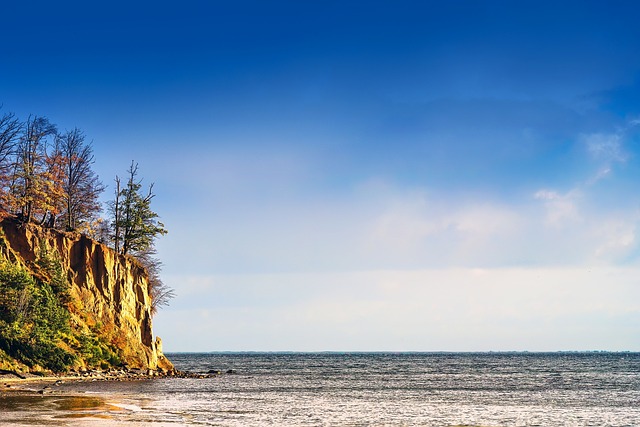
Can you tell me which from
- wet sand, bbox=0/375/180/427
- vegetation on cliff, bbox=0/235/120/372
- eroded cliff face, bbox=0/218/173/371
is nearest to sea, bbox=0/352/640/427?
wet sand, bbox=0/375/180/427

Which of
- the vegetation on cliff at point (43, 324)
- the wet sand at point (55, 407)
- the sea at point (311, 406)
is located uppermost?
the vegetation on cliff at point (43, 324)

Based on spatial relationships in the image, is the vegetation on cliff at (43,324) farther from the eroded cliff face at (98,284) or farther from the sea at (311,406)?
the sea at (311,406)

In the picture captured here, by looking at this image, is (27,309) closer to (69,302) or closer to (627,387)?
(69,302)

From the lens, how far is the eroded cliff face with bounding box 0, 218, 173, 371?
64.8m

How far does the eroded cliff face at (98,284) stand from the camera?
64.8 m

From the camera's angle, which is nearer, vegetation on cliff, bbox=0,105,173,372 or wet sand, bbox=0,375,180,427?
wet sand, bbox=0,375,180,427

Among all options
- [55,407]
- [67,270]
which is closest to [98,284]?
[67,270]

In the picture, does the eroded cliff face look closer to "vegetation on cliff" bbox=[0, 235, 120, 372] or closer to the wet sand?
"vegetation on cliff" bbox=[0, 235, 120, 372]

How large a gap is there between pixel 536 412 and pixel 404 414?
8914 millimetres

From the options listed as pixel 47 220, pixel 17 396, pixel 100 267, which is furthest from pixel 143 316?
pixel 17 396

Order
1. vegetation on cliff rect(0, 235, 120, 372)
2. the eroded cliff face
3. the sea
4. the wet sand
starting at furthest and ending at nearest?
1. the eroded cliff face
2. vegetation on cliff rect(0, 235, 120, 372)
3. the sea
4. the wet sand

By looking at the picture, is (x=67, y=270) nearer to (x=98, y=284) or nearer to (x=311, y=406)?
(x=98, y=284)

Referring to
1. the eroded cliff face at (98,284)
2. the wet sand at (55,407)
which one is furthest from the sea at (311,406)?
the eroded cliff face at (98,284)

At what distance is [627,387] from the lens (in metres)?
68.0
